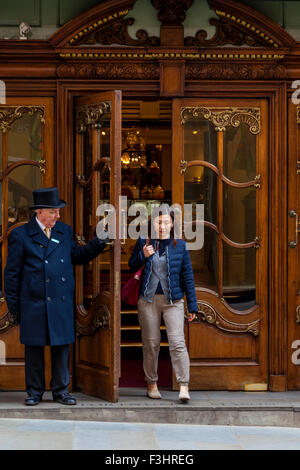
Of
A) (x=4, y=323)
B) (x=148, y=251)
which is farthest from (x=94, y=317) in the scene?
(x=4, y=323)

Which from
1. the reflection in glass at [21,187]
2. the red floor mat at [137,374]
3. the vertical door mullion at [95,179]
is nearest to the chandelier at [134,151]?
the red floor mat at [137,374]

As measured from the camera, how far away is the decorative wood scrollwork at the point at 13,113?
9695 millimetres

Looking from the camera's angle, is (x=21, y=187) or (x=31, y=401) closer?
(x=31, y=401)

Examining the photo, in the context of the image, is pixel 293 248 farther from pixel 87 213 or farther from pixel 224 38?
pixel 224 38

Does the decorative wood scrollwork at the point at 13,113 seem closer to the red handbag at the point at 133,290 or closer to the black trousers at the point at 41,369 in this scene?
the red handbag at the point at 133,290

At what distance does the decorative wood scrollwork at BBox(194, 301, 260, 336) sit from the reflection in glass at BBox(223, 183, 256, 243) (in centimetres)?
71

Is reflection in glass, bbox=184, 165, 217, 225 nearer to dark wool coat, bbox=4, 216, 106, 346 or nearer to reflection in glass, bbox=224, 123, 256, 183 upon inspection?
reflection in glass, bbox=224, 123, 256, 183

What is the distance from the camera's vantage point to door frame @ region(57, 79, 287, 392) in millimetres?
9688

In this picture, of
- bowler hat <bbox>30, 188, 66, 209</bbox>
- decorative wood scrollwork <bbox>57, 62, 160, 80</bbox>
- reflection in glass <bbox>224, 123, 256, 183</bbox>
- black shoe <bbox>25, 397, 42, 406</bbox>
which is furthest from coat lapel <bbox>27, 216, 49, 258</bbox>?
reflection in glass <bbox>224, 123, 256, 183</bbox>

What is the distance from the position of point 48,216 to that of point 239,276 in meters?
1.97

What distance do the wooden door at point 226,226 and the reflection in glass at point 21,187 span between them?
4.45 ft

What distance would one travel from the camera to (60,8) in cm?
968

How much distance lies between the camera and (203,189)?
9.74m
